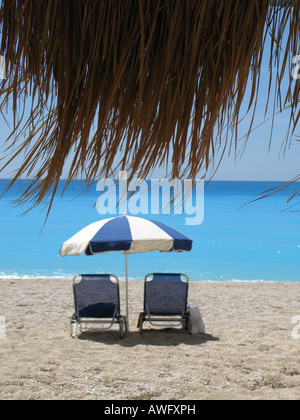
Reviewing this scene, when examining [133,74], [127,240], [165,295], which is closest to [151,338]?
[165,295]

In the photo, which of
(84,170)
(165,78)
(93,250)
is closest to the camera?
(165,78)

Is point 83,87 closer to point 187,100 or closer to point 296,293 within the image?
point 187,100

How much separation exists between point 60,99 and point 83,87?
0.06 metres

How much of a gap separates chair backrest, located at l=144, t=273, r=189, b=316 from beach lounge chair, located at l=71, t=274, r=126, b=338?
46cm

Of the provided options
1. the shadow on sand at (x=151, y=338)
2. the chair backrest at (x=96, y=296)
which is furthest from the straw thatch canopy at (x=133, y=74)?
the shadow on sand at (x=151, y=338)

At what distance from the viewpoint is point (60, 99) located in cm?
94

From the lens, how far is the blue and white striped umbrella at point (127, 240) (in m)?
5.46

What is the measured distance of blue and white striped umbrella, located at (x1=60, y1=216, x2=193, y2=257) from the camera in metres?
5.46

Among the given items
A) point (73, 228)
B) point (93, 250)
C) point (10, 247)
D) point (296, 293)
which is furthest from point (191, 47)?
point (73, 228)

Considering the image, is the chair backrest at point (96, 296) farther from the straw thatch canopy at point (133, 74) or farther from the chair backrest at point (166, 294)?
the straw thatch canopy at point (133, 74)

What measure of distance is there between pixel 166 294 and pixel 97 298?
0.97m

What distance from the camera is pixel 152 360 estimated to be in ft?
16.5

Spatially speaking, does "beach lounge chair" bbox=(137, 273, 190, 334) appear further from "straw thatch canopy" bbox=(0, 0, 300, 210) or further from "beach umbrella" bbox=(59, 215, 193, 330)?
"straw thatch canopy" bbox=(0, 0, 300, 210)

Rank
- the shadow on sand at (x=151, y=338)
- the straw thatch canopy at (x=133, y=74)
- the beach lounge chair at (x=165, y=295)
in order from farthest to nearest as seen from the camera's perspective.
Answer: the beach lounge chair at (x=165, y=295)
the shadow on sand at (x=151, y=338)
the straw thatch canopy at (x=133, y=74)
